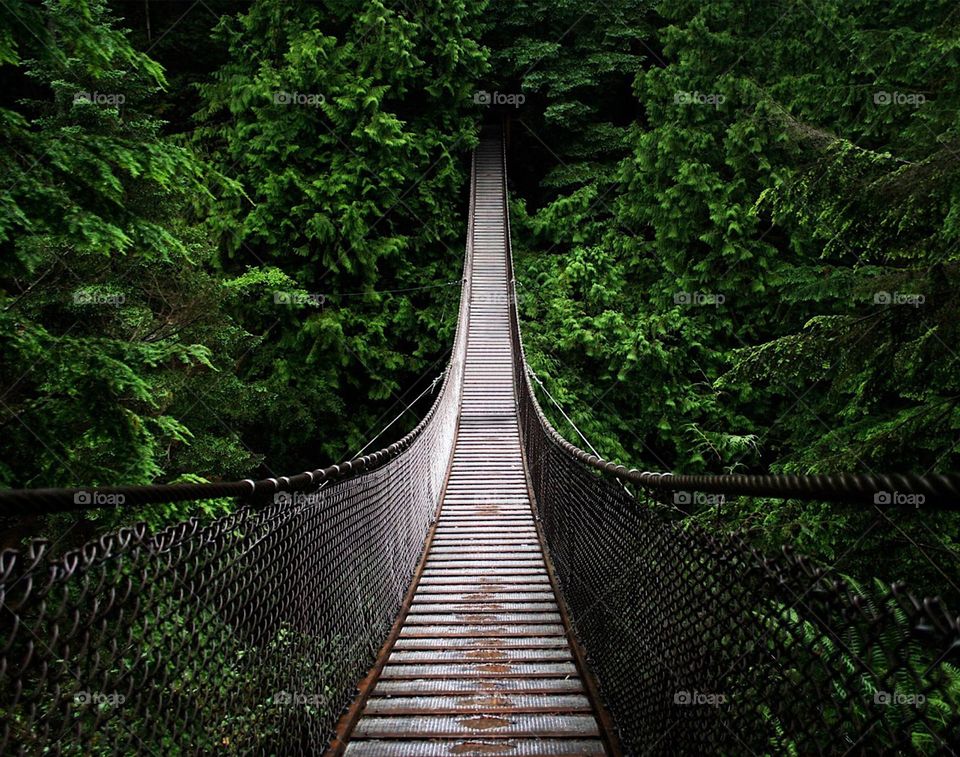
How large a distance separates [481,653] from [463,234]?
1200 centimetres

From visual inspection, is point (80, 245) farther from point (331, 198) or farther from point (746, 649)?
point (331, 198)

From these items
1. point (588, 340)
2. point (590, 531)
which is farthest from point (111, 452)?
point (588, 340)

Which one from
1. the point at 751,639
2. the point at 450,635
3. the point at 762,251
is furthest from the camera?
the point at 762,251

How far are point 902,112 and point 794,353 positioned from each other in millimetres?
3899

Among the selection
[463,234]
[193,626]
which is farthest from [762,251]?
[193,626]

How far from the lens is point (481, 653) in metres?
3.29

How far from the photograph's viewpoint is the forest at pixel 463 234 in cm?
387

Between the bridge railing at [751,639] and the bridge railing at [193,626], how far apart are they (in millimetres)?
1095

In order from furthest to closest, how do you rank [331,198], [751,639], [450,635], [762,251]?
[331,198] → [762,251] → [450,635] → [751,639]

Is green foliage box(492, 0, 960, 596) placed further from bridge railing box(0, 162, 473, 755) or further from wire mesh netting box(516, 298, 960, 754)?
bridge railing box(0, 162, 473, 755)

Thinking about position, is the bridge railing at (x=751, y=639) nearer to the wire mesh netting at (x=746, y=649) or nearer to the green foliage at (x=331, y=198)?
the wire mesh netting at (x=746, y=649)

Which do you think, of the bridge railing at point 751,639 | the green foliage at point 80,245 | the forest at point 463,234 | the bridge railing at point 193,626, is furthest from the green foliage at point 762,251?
the green foliage at point 80,245

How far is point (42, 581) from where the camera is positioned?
100 centimetres

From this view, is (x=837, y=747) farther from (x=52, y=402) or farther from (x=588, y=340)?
(x=588, y=340)
